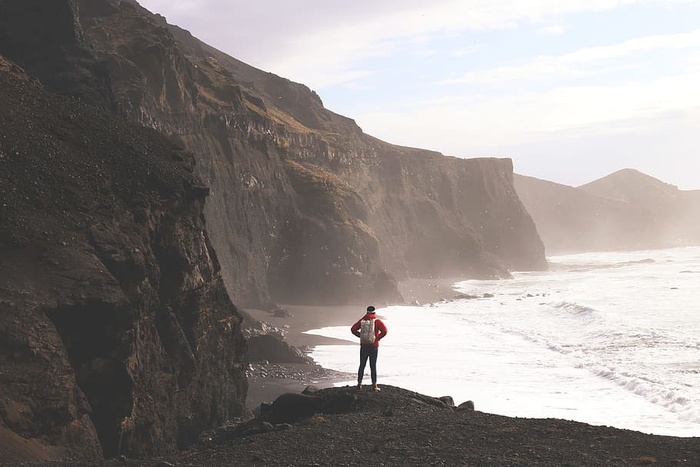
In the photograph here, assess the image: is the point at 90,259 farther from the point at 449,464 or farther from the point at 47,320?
the point at 449,464

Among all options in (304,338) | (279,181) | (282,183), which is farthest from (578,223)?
(304,338)

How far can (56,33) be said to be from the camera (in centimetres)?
2919

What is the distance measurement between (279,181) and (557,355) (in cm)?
3355

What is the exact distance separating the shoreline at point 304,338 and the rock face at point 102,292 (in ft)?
16.3

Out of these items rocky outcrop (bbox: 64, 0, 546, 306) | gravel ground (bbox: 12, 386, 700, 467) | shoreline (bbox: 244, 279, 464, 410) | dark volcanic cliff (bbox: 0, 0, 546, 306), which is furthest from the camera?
rocky outcrop (bbox: 64, 0, 546, 306)

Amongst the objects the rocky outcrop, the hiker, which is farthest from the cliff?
the hiker

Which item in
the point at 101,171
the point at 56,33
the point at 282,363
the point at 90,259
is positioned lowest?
the point at 282,363

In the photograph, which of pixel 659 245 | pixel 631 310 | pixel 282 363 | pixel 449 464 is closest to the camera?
pixel 449 464

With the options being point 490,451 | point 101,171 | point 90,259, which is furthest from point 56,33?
point 490,451

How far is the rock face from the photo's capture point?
14242 millimetres

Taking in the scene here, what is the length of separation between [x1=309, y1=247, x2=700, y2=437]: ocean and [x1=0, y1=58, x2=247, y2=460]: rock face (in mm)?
10425

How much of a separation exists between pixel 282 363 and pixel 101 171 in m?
15.9

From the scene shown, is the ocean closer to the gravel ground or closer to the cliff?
the gravel ground

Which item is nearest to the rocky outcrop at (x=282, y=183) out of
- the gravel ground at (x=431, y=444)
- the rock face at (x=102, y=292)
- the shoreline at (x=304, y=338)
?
the shoreline at (x=304, y=338)
